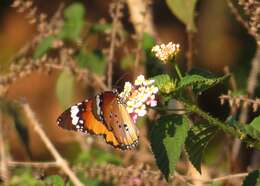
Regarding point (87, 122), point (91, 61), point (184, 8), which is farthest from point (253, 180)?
point (91, 61)

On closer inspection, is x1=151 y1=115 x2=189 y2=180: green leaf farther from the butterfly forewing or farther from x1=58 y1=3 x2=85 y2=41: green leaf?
x1=58 y1=3 x2=85 y2=41: green leaf

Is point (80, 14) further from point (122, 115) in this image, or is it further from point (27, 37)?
point (27, 37)

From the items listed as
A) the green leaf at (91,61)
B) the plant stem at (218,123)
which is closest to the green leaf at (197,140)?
the plant stem at (218,123)

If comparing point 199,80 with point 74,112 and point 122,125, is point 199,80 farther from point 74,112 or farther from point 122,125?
point 74,112

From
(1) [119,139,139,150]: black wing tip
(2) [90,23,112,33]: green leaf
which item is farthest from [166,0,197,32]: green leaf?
(1) [119,139,139,150]: black wing tip

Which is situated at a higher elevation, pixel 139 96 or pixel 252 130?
pixel 139 96

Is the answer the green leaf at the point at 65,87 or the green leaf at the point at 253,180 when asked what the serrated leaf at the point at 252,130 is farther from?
the green leaf at the point at 65,87

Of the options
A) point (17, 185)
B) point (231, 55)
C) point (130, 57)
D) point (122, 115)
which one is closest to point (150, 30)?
point (130, 57)
